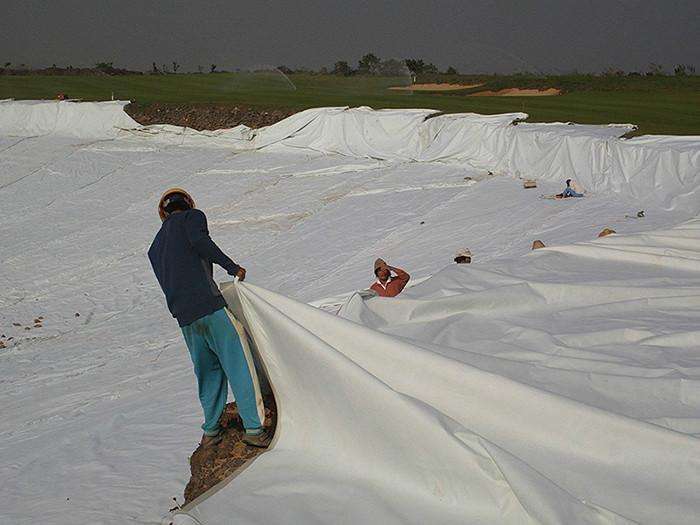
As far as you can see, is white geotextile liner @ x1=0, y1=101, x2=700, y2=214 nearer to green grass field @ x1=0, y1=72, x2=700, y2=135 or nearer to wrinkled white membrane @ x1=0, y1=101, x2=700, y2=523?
wrinkled white membrane @ x1=0, y1=101, x2=700, y2=523

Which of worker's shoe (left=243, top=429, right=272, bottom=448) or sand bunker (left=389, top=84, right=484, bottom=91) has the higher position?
sand bunker (left=389, top=84, right=484, bottom=91)

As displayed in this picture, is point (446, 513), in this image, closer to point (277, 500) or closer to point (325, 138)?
point (277, 500)

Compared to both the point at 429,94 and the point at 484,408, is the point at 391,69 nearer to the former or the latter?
the point at 429,94

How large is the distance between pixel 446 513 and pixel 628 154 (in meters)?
8.70

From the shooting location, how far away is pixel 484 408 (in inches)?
104

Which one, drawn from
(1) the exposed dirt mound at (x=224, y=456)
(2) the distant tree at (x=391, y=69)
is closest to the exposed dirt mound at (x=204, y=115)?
(2) the distant tree at (x=391, y=69)

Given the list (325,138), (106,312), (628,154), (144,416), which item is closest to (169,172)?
(325,138)

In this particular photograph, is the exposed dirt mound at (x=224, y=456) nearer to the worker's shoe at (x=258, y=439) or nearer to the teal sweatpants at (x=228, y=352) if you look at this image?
the worker's shoe at (x=258, y=439)

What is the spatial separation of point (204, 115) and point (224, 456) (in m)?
16.5

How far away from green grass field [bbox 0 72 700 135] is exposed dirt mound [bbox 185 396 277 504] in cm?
1005

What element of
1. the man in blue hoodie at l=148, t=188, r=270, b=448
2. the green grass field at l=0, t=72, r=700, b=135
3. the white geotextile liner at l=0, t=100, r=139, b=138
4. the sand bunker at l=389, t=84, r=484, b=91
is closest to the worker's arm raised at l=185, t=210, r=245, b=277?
the man in blue hoodie at l=148, t=188, r=270, b=448

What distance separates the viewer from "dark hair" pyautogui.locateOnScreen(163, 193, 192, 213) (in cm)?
363

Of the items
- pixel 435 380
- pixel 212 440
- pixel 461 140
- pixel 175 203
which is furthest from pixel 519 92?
pixel 435 380

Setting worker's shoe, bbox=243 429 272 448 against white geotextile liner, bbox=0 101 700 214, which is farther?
white geotextile liner, bbox=0 101 700 214
